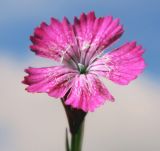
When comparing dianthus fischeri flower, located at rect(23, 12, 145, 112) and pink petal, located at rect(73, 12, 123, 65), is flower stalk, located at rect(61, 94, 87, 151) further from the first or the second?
pink petal, located at rect(73, 12, 123, 65)

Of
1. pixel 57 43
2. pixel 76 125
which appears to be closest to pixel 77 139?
pixel 76 125

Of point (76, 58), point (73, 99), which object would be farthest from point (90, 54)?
point (73, 99)

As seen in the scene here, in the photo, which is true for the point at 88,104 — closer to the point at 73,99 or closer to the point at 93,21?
the point at 73,99

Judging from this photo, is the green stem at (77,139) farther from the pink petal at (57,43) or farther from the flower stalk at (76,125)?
the pink petal at (57,43)

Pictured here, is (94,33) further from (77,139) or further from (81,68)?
(77,139)

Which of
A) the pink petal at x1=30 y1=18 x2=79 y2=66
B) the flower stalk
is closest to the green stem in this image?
the flower stalk

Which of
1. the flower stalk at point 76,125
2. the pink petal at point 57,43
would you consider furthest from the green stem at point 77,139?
the pink petal at point 57,43
